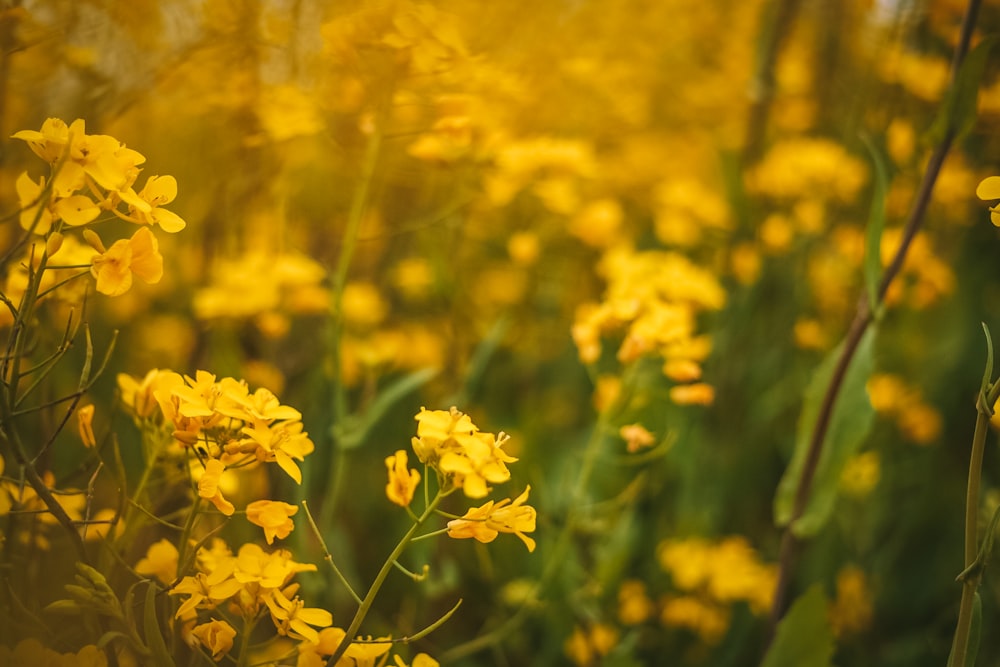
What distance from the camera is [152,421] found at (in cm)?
50

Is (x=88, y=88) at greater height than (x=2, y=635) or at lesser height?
greater

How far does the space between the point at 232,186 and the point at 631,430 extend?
2.28ft

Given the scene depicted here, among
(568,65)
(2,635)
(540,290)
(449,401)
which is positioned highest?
(568,65)

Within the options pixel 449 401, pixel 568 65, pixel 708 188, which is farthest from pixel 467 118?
pixel 708 188

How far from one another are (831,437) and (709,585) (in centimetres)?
34

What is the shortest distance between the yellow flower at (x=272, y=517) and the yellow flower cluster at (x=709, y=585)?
66cm

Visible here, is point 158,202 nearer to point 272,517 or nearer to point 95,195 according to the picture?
point 95,195

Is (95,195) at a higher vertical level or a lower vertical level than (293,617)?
higher

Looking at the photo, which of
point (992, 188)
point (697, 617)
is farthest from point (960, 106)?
point (697, 617)

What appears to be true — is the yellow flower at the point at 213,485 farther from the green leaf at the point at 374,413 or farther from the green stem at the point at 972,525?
the green stem at the point at 972,525

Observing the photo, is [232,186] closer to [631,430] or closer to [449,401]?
[449,401]

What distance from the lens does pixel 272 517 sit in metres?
0.41

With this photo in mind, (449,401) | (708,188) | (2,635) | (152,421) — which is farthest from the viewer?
(708,188)

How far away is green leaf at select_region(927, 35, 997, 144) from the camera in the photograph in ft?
2.02
